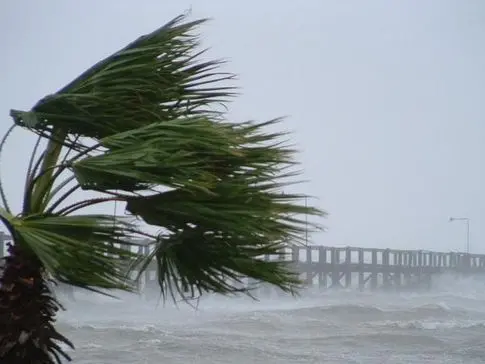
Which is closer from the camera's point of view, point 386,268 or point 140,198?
point 140,198

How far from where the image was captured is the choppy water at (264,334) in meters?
10.2

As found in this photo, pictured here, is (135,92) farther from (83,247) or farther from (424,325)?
(424,325)

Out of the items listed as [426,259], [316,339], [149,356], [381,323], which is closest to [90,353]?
[149,356]

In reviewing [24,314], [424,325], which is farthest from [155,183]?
[424,325]

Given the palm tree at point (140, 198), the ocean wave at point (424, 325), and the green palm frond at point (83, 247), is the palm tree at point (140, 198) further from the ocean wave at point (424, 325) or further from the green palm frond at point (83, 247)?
the ocean wave at point (424, 325)

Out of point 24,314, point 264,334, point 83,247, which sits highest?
point 83,247

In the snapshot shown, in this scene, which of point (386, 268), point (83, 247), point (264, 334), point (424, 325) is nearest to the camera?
point (83, 247)

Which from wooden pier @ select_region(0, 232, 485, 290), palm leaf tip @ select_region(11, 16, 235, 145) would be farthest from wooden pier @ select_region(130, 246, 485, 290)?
palm leaf tip @ select_region(11, 16, 235, 145)

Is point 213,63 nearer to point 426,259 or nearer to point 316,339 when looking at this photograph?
point 316,339

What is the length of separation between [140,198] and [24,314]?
59 centimetres

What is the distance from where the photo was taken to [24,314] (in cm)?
308

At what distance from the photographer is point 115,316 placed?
14.9 meters

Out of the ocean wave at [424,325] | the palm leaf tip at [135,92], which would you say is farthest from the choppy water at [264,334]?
the palm leaf tip at [135,92]

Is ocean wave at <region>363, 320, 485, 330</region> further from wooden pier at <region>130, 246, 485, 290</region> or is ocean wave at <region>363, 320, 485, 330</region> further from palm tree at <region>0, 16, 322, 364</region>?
palm tree at <region>0, 16, 322, 364</region>
